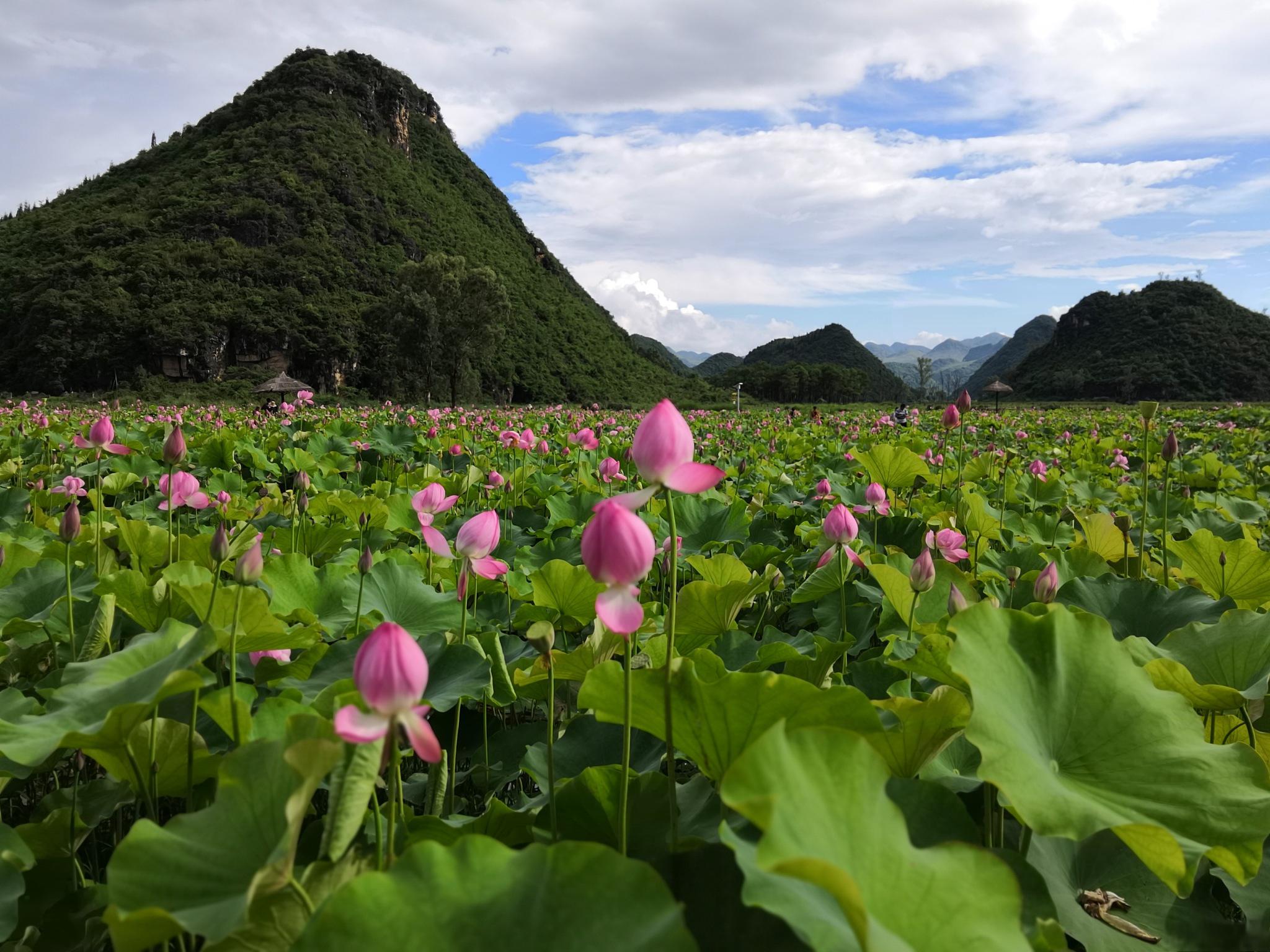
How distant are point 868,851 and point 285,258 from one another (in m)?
57.4

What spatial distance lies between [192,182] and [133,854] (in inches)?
2560

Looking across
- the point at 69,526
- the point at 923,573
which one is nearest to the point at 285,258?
the point at 69,526

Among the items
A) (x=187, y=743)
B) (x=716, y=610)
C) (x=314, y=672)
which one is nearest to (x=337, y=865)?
(x=187, y=743)

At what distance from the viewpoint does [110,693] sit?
85 cm

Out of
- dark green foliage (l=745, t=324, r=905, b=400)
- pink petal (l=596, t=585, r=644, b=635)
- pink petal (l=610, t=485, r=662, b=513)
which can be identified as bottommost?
pink petal (l=596, t=585, r=644, b=635)

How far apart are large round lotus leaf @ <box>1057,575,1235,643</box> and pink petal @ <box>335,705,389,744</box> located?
152 cm

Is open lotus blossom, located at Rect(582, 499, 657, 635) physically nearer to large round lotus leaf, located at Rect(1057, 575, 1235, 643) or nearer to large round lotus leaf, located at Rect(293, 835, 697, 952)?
large round lotus leaf, located at Rect(293, 835, 697, 952)

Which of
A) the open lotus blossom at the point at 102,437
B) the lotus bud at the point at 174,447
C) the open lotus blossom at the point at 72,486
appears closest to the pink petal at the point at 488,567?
the lotus bud at the point at 174,447

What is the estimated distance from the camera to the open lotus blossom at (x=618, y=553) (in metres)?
0.70

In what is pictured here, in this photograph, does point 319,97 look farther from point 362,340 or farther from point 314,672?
point 314,672

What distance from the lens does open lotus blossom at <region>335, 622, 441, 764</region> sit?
56cm

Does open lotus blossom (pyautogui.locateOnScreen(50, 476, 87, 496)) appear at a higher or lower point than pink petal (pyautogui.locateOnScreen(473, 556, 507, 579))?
lower

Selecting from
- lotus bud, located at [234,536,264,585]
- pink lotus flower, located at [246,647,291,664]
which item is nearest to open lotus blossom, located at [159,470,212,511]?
pink lotus flower, located at [246,647,291,664]

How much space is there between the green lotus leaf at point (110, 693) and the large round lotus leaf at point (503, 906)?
310mm
